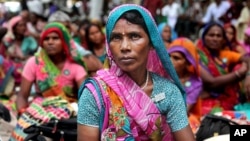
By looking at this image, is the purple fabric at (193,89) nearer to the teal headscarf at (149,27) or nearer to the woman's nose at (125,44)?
the teal headscarf at (149,27)

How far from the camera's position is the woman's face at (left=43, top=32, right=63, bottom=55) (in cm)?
491

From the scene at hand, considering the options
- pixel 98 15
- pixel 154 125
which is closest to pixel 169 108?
pixel 154 125

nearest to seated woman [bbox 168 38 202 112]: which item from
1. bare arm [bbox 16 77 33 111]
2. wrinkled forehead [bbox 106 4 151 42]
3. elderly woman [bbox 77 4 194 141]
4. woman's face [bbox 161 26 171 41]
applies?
bare arm [bbox 16 77 33 111]

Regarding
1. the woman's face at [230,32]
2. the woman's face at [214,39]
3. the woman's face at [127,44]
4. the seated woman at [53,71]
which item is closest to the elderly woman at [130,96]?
the woman's face at [127,44]

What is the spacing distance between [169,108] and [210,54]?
353 centimetres

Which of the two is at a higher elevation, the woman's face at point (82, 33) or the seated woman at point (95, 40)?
the woman's face at point (82, 33)

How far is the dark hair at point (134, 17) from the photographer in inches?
101

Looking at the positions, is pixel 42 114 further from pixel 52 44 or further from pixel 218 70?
pixel 218 70

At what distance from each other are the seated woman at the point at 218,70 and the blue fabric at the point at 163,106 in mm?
3050

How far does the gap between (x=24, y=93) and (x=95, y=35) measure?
270cm

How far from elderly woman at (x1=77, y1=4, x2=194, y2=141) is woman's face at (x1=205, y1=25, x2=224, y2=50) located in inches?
137

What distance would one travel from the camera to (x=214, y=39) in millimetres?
6102

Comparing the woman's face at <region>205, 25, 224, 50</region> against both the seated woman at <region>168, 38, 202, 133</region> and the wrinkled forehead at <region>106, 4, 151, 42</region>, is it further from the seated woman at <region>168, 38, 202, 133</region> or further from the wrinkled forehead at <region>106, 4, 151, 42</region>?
the wrinkled forehead at <region>106, 4, 151, 42</region>

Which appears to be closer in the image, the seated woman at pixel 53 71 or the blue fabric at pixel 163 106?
the blue fabric at pixel 163 106
